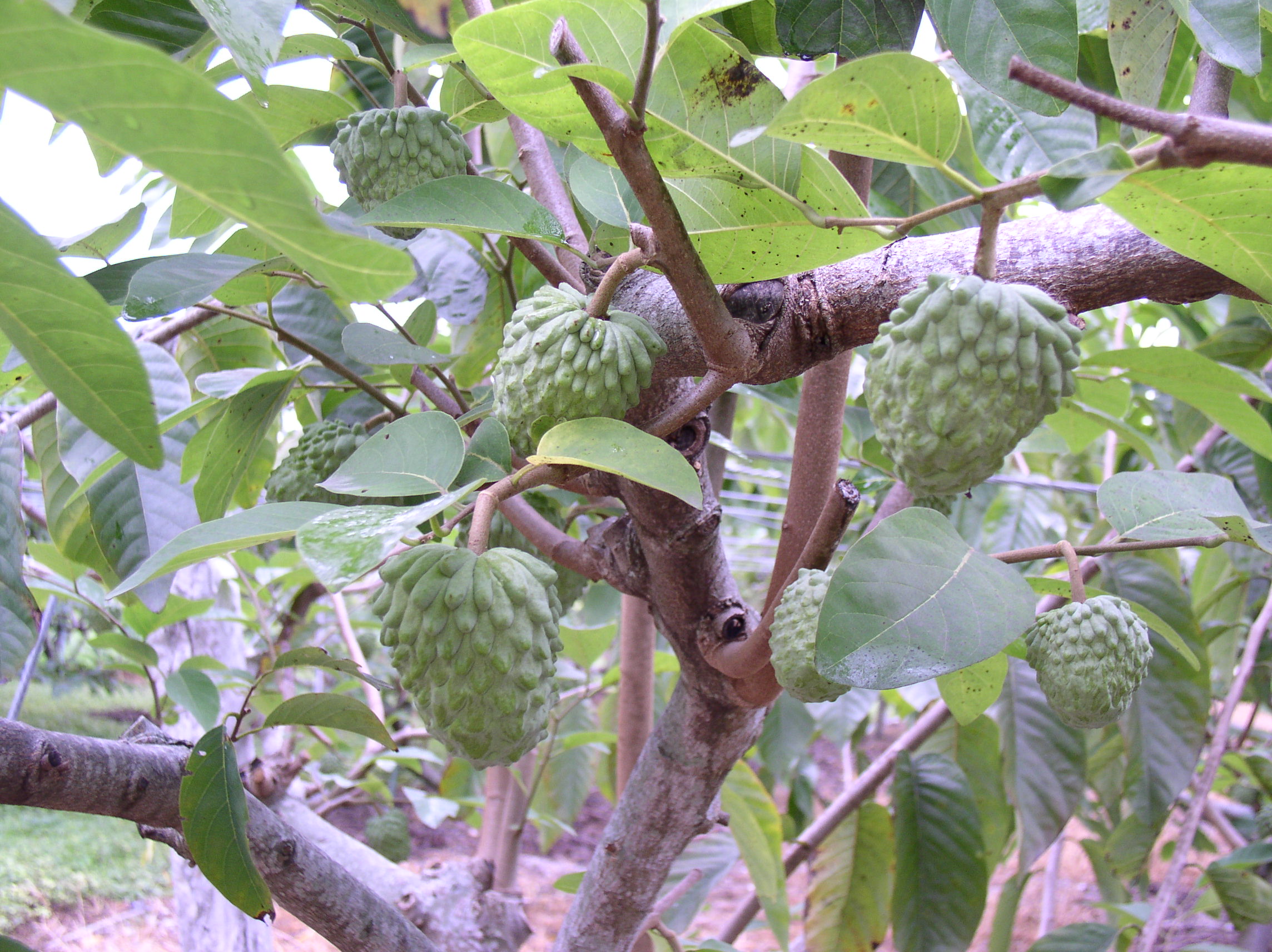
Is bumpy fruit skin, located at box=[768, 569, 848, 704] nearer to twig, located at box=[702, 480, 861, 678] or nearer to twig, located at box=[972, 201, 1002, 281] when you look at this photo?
twig, located at box=[702, 480, 861, 678]

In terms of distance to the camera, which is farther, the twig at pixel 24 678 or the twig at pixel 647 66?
the twig at pixel 24 678

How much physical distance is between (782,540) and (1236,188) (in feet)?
2.10

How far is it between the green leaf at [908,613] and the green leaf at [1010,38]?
36 cm

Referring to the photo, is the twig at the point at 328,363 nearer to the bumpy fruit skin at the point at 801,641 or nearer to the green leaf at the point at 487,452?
the green leaf at the point at 487,452

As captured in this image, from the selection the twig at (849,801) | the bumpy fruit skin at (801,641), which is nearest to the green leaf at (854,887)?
the twig at (849,801)

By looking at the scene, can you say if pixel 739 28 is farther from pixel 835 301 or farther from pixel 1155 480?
pixel 1155 480

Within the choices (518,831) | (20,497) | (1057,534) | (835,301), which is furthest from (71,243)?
(1057,534)

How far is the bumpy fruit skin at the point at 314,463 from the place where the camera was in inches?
42.2

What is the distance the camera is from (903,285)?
0.76 meters

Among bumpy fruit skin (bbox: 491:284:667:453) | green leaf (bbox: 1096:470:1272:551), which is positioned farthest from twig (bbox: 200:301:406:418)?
green leaf (bbox: 1096:470:1272:551)

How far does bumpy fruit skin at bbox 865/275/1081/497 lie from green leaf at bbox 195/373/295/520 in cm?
77

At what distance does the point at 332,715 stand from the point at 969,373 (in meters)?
0.81

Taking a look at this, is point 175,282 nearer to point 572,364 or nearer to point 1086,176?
point 572,364

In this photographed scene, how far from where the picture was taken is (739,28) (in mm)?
898
